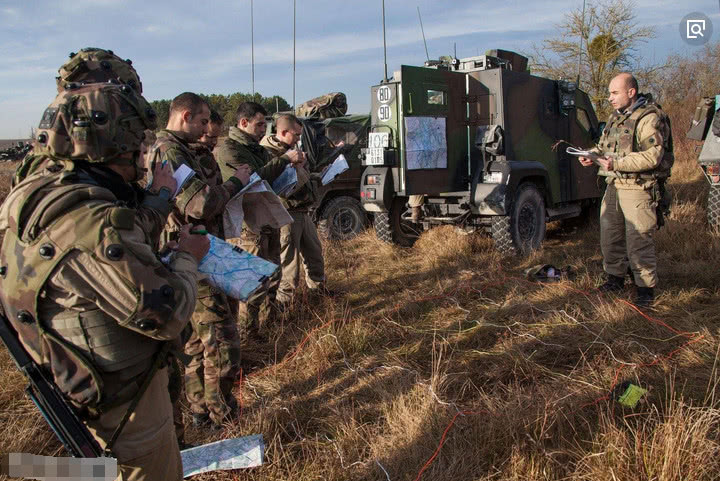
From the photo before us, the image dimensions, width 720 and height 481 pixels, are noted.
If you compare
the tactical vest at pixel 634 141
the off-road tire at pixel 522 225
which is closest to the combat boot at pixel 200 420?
the tactical vest at pixel 634 141

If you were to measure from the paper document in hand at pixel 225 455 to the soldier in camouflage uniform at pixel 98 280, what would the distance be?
0.82 meters

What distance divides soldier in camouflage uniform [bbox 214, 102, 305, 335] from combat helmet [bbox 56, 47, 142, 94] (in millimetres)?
1816

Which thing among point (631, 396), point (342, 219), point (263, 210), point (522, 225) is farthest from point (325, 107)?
point (631, 396)

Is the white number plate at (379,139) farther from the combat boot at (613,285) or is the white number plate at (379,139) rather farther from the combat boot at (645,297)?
the combat boot at (645,297)

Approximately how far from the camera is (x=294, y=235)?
4914 millimetres

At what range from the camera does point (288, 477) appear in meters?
2.54

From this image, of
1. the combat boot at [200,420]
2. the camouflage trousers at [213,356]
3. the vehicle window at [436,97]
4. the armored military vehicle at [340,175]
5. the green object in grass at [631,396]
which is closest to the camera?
the green object in grass at [631,396]

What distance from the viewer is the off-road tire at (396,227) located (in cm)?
714

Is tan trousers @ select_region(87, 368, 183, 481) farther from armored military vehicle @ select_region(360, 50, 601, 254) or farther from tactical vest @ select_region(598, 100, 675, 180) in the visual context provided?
armored military vehicle @ select_region(360, 50, 601, 254)

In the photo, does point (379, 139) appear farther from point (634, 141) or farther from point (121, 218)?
point (121, 218)

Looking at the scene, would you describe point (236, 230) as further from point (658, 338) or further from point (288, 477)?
point (658, 338)

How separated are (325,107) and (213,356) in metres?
6.32

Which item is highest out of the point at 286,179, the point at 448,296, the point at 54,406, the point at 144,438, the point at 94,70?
the point at 94,70

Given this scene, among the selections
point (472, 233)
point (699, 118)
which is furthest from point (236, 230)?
point (699, 118)
